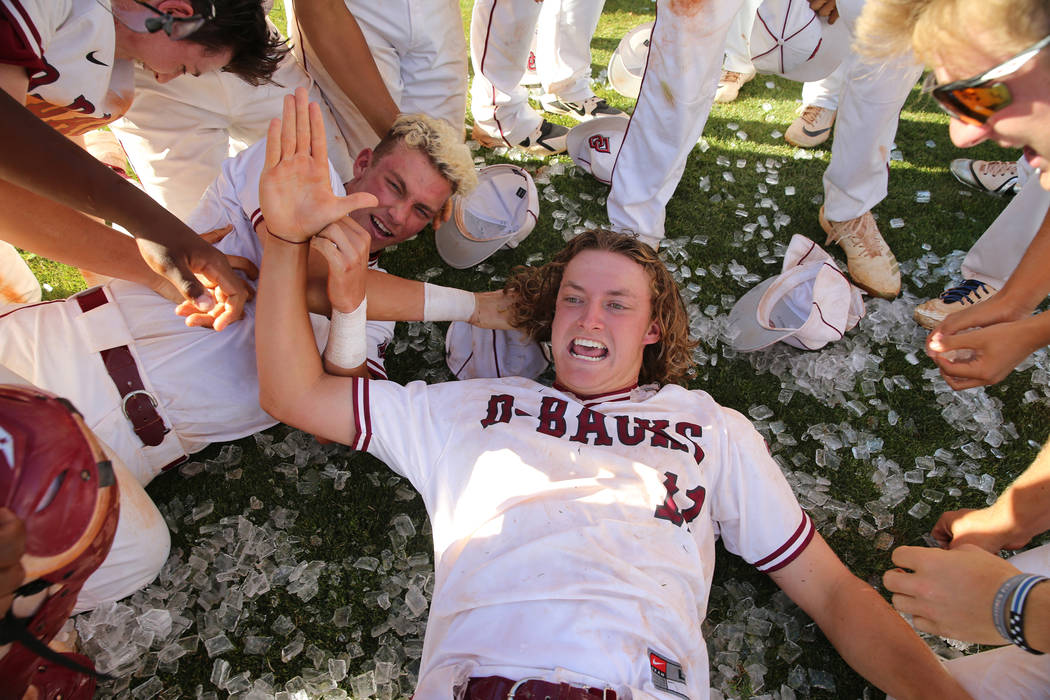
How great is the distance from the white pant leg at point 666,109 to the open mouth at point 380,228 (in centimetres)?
153

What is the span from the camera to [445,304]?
3432 millimetres

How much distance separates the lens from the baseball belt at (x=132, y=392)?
8.99ft

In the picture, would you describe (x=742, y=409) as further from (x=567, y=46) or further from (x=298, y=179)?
(x=567, y=46)

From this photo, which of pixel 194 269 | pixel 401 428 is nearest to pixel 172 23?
pixel 194 269

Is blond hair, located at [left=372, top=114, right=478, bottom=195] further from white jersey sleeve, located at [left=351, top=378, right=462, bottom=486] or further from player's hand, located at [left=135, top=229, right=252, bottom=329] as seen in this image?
white jersey sleeve, located at [left=351, top=378, right=462, bottom=486]

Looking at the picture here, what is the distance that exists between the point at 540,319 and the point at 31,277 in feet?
9.19

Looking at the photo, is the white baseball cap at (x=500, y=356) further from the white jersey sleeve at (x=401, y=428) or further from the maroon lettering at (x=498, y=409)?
the white jersey sleeve at (x=401, y=428)

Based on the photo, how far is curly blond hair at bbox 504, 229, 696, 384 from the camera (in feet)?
10.5

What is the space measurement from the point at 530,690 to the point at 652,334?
1.78 meters

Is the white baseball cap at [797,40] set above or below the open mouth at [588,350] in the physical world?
above

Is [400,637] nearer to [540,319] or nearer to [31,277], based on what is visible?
→ [540,319]

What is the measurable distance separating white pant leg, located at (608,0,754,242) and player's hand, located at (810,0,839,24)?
2.04 feet

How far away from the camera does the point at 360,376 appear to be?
9.41 feet

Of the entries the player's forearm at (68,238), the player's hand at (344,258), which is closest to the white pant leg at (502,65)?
the player's hand at (344,258)
